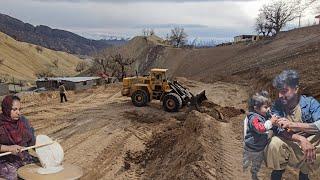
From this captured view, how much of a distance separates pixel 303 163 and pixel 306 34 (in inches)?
1346

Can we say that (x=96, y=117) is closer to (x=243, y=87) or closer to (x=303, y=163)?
(x=243, y=87)

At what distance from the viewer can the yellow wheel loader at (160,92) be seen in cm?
2011

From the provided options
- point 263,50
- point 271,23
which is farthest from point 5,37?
point 263,50

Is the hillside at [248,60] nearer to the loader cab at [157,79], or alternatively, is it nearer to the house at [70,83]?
the loader cab at [157,79]

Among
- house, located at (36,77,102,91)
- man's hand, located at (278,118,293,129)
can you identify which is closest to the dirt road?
man's hand, located at (278,118,293,129)

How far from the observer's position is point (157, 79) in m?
20.9

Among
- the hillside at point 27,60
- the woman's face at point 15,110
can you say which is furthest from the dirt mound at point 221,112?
the hillside at point 27,60

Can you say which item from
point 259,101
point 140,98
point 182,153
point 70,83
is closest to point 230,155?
point 182,153

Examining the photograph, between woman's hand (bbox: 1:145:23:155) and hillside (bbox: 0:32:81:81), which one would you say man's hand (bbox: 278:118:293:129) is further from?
hillside (bbox: 0:32:81:81)

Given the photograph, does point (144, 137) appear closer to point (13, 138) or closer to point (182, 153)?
point (182, 153)

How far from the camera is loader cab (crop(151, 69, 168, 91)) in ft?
67.8

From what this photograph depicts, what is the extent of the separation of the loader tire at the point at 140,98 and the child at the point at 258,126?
51.1 feet

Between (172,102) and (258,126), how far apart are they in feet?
48.1

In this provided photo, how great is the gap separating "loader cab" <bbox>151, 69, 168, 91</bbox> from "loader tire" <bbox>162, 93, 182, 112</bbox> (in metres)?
0.89
